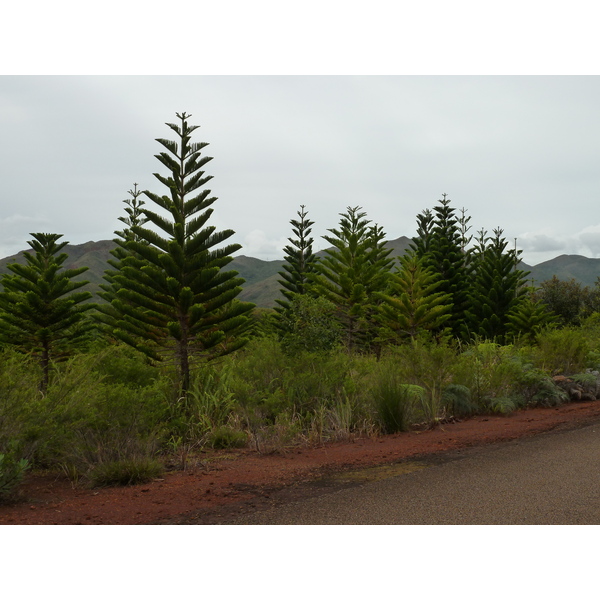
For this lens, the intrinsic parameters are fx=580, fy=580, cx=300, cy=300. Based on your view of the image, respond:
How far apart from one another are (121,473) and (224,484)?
1.04 metres

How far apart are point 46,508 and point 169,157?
→ 647cm

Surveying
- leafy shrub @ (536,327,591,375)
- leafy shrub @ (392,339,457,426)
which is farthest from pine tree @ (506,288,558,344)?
leafy shrub @ (392,339,457,426)

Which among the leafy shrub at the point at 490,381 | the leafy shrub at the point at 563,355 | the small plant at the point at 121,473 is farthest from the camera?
the leafy shrub at the point at 563,355

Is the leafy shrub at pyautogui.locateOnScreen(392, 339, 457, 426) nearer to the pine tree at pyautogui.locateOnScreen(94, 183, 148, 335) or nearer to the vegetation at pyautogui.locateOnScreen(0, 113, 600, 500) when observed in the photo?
the vegetation at pyautogui.locateOnScreen(0, 113, 600, 500)

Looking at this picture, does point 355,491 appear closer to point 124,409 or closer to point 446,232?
point 124,409

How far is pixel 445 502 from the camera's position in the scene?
16.2ft

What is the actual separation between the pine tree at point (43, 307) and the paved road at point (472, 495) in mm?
8266

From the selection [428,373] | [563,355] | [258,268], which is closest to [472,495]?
[428,373]

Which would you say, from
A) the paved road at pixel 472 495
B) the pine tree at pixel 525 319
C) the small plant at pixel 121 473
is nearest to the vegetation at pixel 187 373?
the small plant at pixel 121 473

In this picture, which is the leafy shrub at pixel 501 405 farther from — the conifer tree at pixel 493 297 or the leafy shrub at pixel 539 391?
the conifer tree at pixel 493 297

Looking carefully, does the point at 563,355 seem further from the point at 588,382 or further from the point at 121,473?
the point at 121,473

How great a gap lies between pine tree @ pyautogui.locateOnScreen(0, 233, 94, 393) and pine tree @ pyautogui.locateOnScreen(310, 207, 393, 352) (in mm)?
8854

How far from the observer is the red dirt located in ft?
15.8

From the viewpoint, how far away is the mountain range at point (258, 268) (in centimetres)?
10836
